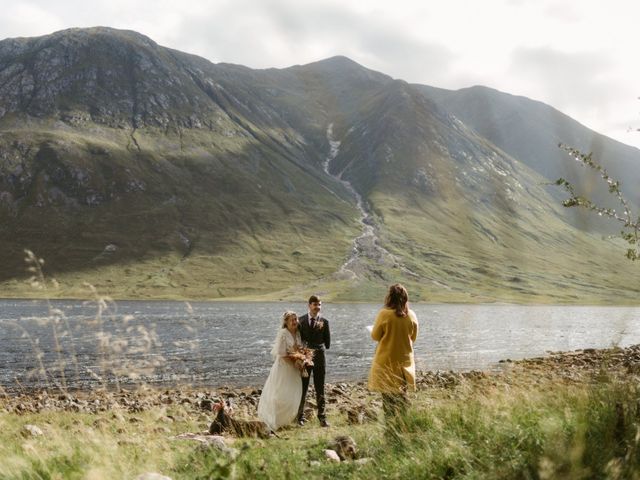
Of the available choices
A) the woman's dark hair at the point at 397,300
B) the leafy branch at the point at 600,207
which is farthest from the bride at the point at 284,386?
the leafy branch at the point at 600,207

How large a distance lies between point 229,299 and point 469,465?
185195mm

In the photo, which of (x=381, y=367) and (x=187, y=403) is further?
(x=187, y=403)

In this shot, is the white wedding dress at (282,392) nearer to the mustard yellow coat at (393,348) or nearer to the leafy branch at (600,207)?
the mustard yellow coat at (393,348)

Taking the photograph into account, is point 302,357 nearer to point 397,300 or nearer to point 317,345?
point 317,345

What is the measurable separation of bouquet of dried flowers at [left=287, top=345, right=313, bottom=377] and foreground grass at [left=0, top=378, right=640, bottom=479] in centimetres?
521

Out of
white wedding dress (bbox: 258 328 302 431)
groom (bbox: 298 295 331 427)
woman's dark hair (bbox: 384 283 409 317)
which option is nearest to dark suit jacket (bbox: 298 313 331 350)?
groom (bbox: 298 295 331 427)

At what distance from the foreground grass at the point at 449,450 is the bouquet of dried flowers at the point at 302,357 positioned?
17.1ft

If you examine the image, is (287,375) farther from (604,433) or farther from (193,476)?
(604,433)

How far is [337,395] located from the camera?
1194 inches

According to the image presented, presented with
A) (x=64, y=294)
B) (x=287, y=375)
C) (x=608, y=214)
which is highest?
(x=608, y=214)

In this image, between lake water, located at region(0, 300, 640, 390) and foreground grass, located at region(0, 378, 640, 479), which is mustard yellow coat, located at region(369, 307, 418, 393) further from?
lake water, located at region(0, 300, 640, 390)

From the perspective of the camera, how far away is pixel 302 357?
16.1 metres

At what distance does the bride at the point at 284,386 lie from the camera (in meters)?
16.3

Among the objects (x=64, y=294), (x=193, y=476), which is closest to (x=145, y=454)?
(x=193, y=476)
